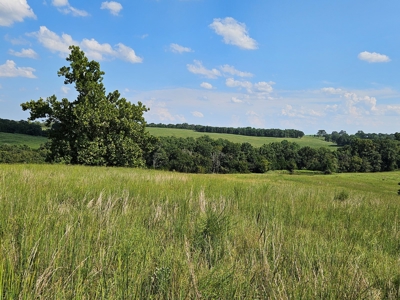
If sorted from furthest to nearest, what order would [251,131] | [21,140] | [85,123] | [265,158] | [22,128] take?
[251,131]
[265,158]
[22,128]
[21,140]
[85,123]

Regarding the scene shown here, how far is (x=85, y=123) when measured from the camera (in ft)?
88.3

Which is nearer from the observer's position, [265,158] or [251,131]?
[265,158]

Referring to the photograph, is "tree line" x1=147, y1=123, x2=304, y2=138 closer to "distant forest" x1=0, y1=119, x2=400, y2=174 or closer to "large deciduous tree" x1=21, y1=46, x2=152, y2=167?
"distant forest" x1=0, y1=119, x2=400, y2=174

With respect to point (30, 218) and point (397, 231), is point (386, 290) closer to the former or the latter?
point (397, 231)

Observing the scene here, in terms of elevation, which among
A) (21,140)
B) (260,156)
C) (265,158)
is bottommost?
(265,158)

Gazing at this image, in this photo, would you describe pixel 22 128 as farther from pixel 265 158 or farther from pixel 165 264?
pixel 165 264

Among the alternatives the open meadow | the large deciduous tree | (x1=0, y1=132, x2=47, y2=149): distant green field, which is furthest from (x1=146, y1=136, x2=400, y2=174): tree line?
the open meadow

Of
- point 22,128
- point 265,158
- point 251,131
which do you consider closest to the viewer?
point 22,128

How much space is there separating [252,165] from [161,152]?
3572 centimetres

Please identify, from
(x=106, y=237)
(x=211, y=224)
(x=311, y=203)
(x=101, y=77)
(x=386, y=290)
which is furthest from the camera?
(x=101, y=77)

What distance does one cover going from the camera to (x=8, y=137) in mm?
87750

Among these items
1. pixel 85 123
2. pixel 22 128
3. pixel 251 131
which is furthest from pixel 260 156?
pixel 22 128

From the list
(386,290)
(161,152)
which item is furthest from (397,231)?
(161,152)

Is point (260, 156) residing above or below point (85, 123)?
below
